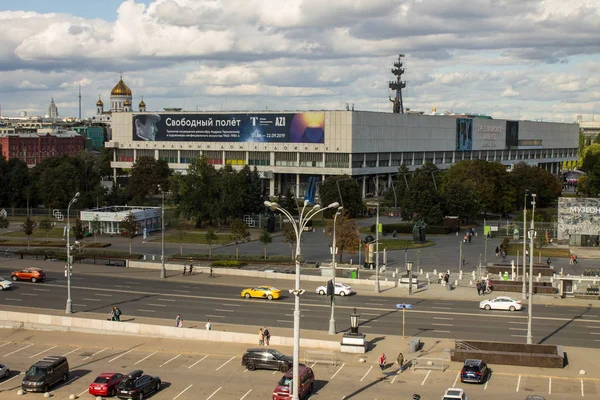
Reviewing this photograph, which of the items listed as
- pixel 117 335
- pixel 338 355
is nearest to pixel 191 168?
pixel 117 335

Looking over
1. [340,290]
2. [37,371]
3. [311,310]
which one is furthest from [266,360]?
[340,290]

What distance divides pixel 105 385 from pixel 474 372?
1688cm

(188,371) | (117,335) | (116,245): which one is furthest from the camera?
(116,245)

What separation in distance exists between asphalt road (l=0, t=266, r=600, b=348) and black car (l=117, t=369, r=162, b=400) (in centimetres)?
1368

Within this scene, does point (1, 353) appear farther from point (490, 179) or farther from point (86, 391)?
point (490, 179)

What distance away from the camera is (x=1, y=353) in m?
43.2

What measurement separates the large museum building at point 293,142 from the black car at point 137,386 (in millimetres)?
99266

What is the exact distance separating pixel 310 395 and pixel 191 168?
229 ft

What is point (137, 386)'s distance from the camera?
1361 inches

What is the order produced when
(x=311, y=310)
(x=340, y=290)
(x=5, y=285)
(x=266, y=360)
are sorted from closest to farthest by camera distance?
(x=266, y=360)
(x=311, y=310)
(x=340, y=290)
(x=5, y=285)

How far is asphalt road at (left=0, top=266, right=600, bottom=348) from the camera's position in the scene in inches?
1870

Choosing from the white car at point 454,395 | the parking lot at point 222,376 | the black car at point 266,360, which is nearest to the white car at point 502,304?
the parking lot at point 222,376

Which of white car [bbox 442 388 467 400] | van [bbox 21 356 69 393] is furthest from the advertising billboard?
white car [bbox 442 388 467 400]

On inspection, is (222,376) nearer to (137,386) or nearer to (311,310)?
(137,386)
